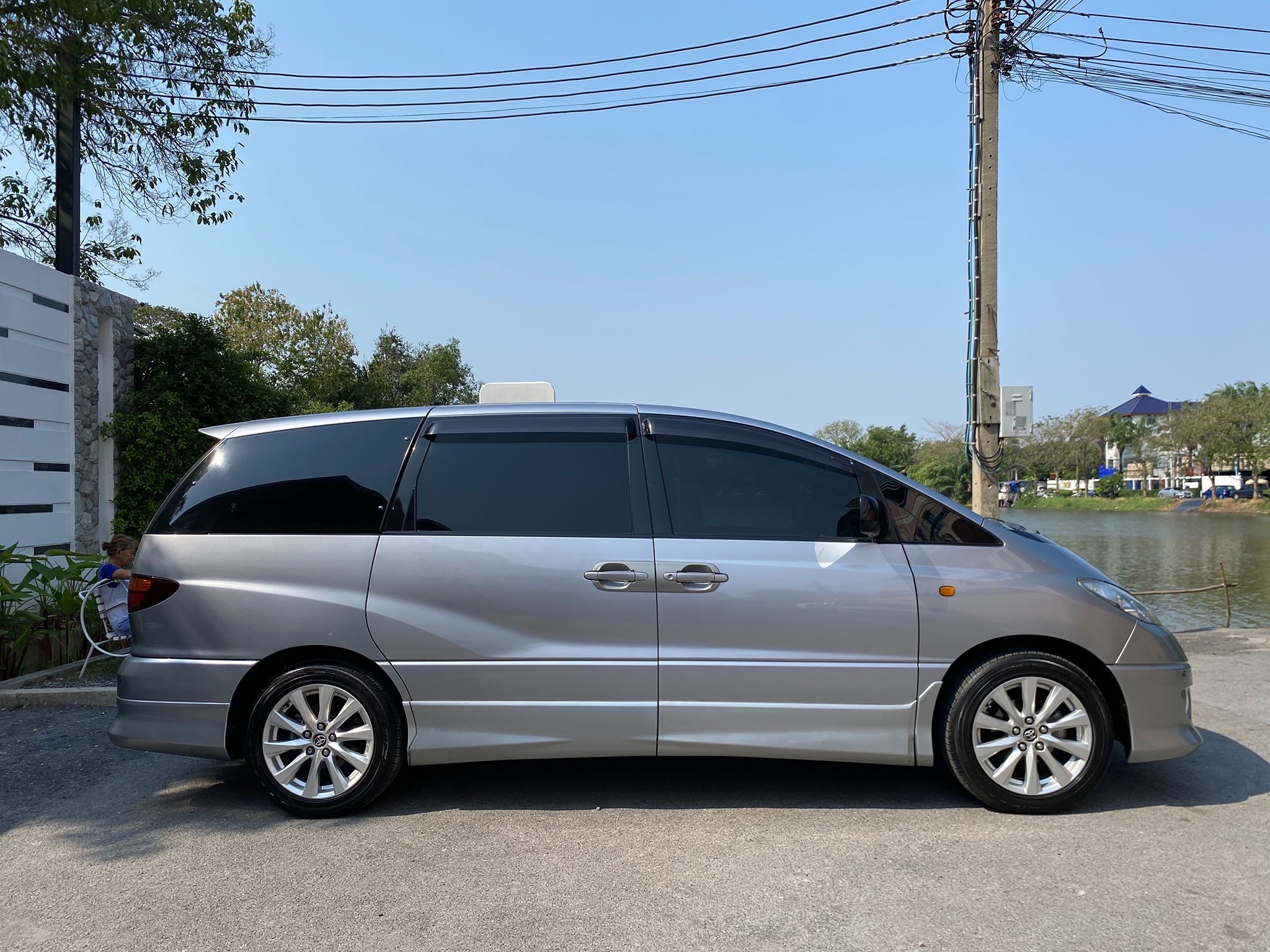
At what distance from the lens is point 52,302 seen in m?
10.1

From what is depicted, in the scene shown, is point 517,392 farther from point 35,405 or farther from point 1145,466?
point 1145,466

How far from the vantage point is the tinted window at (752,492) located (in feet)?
14.2

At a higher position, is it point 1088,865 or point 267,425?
point 267,425

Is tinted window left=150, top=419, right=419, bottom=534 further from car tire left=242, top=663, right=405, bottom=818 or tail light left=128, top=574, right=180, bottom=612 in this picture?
car tire left=242, top=663, right=405, bottom=818

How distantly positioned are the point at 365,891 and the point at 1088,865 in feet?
9.44

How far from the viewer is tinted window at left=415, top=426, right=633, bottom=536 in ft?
14.2

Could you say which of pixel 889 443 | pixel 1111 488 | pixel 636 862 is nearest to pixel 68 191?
pixel 636 862

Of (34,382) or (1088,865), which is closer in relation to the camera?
(1088,865)

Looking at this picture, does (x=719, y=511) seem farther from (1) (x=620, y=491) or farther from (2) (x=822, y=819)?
(2) (x=822, y=819)

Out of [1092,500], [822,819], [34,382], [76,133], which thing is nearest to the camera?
[822,819]

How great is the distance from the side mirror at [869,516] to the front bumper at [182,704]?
2.98m

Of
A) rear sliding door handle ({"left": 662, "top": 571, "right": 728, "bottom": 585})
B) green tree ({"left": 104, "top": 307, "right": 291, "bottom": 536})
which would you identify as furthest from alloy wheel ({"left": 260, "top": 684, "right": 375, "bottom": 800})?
green tree ({"left": 104, "top": 307, "right": 291, "bottom": 536})

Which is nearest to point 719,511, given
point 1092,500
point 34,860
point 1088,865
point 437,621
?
point 437,621

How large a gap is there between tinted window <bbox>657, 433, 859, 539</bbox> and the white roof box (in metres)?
2.97
